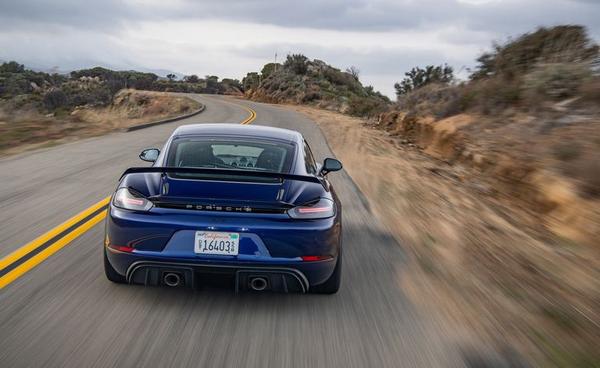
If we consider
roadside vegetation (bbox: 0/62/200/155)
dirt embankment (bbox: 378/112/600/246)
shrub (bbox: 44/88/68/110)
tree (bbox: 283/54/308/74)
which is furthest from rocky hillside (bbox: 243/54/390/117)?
dirt embankment (bbox: 378/112/600/246)

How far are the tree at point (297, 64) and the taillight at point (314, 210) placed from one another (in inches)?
2143

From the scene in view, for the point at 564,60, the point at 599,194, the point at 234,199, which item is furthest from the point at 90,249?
the point at 564,60

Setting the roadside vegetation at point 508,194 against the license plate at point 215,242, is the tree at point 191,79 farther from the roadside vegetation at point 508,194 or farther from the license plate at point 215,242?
the license plate at point 215,242

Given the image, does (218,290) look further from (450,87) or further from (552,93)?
(450,87)

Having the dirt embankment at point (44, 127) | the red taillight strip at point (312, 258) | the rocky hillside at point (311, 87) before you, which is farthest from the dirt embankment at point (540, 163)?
the rocky hillside at point (311, 87)

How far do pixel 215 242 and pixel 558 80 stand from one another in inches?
417

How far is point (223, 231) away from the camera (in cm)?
370

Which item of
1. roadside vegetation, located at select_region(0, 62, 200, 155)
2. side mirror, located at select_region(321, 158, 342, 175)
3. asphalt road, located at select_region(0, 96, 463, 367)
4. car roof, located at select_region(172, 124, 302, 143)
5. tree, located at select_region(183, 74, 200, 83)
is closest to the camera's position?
asphalt road, located at select_region(0, 96, 463, 367)

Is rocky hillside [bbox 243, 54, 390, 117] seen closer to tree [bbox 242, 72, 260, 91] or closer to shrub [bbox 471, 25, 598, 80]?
tree [bbox 242, 72, 260, 91]

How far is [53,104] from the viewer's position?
142 feet

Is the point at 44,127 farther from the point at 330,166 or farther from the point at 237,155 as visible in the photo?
the point at 330,166

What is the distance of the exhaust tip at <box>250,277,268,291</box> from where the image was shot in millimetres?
3820

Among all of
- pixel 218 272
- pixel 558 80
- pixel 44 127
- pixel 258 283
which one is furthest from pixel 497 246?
pixel 44 127

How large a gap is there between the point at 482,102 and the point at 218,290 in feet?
39.5
